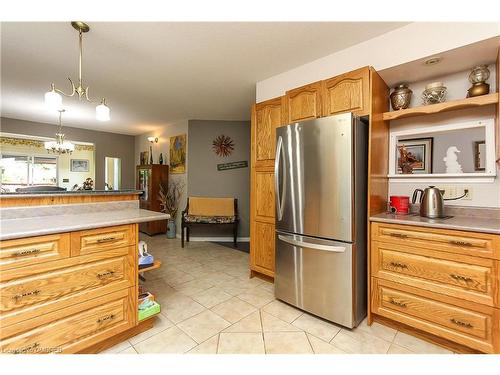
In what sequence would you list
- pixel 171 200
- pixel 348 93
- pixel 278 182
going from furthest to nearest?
pixel 171 200
pixel 278 182
pixel 348 93

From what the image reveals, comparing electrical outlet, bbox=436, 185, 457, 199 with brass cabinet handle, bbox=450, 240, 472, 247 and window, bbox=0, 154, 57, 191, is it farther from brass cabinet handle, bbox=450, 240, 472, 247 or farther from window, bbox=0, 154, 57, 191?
window, bbox=0, 154, 57, 191

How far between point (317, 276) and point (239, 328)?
744 mm

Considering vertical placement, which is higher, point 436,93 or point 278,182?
point 436,93

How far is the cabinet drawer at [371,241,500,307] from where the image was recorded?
4.46ft

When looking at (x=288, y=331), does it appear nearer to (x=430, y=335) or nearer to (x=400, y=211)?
(x=430, y=335)

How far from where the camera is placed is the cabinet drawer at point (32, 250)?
3.69ft

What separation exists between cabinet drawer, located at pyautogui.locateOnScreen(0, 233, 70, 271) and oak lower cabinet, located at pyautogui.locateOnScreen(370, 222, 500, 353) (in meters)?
2.10

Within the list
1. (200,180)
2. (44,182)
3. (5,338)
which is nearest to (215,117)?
(200,180)

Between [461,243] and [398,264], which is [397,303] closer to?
[398,264]

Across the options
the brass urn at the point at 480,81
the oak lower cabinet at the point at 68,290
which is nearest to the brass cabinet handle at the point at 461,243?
the brass urn at the point at 480,81

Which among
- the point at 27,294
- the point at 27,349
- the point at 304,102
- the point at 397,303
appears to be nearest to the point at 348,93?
the point at 304,102

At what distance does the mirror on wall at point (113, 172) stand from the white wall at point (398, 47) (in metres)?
5.36

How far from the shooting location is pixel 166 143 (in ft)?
17.3

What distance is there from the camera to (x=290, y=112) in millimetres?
2248
